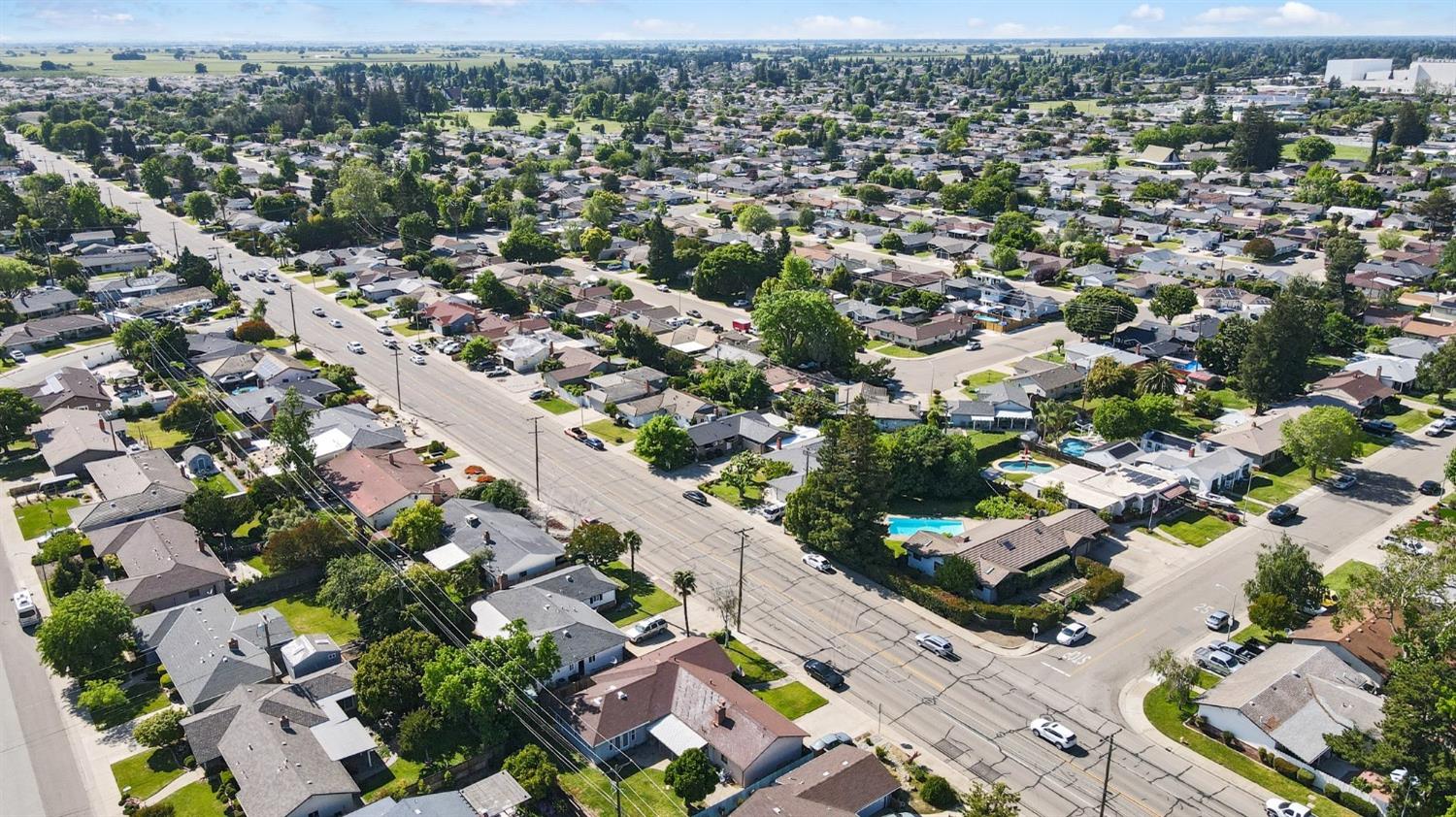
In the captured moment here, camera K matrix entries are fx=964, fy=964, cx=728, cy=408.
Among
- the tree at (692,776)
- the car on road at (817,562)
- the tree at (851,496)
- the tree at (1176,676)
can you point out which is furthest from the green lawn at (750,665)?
the tree at (1176,676)

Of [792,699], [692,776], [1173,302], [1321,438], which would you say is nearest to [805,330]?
[1321,438]

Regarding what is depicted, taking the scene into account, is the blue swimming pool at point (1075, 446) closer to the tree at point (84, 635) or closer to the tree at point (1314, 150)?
the tree at point (84, 635)

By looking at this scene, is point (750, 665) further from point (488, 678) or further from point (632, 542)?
point (488, 678)

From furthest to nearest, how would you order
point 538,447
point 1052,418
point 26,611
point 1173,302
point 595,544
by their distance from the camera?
1. point 1173,302
2. point 538,447
3. point 1052,418
4. point 595,544
5. point 26,611

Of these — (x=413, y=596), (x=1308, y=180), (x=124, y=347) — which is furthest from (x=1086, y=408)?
(x=1308, y=180)

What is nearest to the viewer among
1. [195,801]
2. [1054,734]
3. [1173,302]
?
[195,801]

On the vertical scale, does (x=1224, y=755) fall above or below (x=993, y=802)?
below

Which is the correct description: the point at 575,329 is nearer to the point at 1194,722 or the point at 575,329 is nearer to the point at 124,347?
the point at 124,347

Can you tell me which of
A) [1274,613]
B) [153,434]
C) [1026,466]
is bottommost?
[153,434]
